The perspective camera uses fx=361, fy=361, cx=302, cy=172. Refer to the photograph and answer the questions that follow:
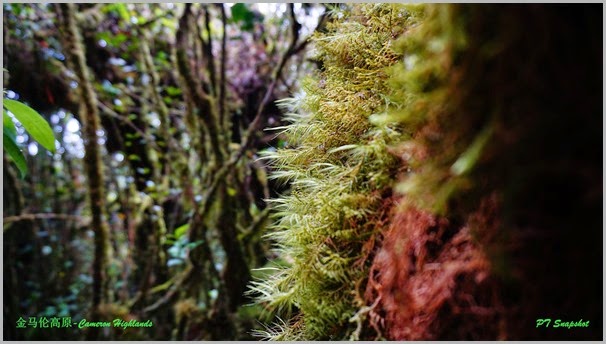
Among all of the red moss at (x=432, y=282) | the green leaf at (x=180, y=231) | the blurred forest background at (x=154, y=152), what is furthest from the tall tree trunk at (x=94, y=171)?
the red moss at (x=432, y=282)

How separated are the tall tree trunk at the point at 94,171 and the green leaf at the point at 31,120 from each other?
85 cm

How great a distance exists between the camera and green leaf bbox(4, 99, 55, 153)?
1.94ft

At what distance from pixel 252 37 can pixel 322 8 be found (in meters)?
0.67

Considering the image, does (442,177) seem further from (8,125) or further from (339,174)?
(8,125)

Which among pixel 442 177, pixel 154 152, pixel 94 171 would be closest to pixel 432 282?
pixel 442 177

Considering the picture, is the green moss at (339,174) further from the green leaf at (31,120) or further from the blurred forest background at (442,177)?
the green leaf at (31,120)

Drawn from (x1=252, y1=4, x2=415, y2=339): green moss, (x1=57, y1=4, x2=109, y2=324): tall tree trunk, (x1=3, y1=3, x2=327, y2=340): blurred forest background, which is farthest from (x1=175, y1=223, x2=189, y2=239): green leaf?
(x1=252, y1=4, x2=415, y2=339): green moss

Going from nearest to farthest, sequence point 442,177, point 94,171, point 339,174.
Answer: point 442,177, point 339,174, point 94,171

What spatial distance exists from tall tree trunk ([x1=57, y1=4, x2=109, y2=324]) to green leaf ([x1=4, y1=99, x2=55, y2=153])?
2.79 ft

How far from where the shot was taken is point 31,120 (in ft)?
2.04

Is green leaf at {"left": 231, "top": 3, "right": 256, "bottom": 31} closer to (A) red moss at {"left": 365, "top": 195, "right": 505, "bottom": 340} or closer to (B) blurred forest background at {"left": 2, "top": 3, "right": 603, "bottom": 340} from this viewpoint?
(B) blurred forest background at {"left": 2, "top": 3, "right": 603, "bottom": 340}

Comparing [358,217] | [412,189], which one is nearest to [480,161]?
[412,189]

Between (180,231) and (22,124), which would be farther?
(180,231)

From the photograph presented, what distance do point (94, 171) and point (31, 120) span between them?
0.90m
